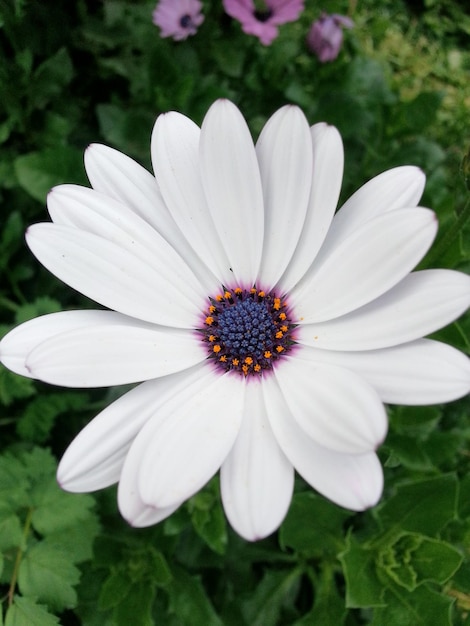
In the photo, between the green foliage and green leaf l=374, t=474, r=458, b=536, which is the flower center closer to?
the green foliage

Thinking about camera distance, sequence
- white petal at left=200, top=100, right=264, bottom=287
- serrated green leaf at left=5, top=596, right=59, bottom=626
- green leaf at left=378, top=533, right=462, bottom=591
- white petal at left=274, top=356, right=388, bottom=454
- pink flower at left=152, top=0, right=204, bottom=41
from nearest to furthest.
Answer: white petal at left=274, top=356, right=388, bottom=454, white petal at left=200, top=100, right=264, bottom=287, serrated green leaf at left=5, top=596, right=59, bottom=626, green leaf at left=378, top=533, right=462, bottom=591, pink flower at left=152, top=0, right=204, bottom=41

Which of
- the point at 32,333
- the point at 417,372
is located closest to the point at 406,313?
the point at 417,372

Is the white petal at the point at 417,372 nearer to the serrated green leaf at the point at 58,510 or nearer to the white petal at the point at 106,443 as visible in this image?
the white petal at the point at 106,443

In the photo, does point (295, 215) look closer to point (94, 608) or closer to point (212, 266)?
point (212, 266)

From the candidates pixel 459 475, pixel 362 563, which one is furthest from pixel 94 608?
pixel 459 475

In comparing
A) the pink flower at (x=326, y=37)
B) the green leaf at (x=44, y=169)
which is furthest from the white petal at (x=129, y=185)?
the pink flower at (x=326, y=37)

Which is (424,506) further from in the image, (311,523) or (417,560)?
(311,523)

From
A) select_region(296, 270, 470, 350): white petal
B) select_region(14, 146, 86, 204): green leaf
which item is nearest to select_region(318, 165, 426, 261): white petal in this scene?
select_region(296, 270, 470, 350): white petal
